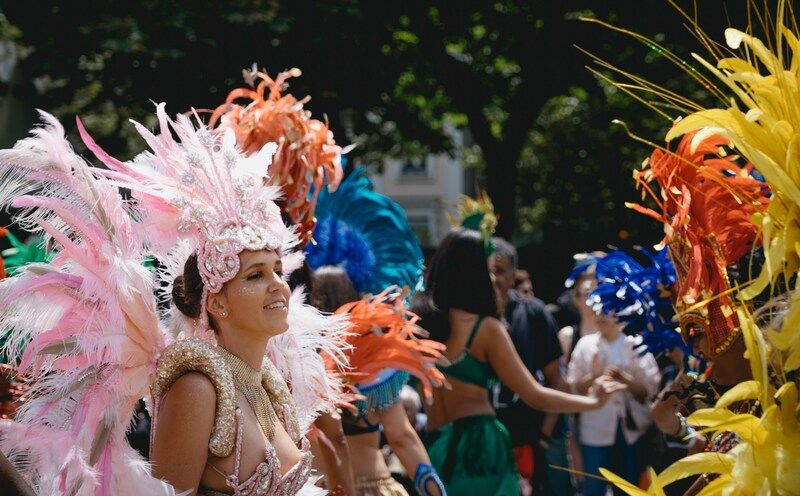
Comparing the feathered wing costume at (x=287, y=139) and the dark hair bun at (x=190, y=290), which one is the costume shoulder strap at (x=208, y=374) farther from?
the feathered wing costume at (x=287, y=139)

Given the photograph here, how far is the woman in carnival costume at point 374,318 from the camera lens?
4480mm

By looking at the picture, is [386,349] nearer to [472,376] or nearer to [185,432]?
[472,376]

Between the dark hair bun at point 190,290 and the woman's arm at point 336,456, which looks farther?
the woman's arm at point 336,456

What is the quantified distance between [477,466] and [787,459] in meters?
3.39

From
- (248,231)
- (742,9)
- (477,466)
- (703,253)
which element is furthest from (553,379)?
(248,231)

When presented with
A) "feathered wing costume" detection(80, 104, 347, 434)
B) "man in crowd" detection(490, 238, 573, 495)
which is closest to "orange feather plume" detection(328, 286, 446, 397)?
"feathered wing costume" detection(80, 104, 347, 434)

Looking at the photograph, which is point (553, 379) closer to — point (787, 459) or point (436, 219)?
point (787, 459)

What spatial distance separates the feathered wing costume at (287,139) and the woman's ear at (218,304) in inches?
42.6

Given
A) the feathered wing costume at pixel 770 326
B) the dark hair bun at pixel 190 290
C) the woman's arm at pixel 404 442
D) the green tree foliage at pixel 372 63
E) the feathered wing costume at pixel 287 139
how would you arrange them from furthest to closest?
the green tree foliage at pixel 372 63 < the woman's arm at pixel 404 442 < the feathered wing costume at pixel 287 139 < the dark hair bun at pixel 190 290 < the feathered wing costume at pixel 770 326

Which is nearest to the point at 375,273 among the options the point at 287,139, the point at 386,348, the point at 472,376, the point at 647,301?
the point at 472,376

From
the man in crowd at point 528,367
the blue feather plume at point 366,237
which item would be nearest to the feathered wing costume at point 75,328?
the blue feather plume at point 366,237

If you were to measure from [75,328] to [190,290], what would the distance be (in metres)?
0.35

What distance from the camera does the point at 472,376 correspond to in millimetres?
5402

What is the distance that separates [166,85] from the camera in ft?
31.8
